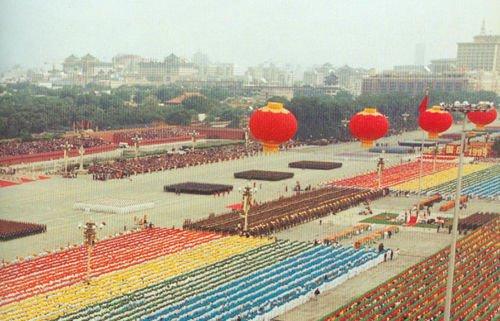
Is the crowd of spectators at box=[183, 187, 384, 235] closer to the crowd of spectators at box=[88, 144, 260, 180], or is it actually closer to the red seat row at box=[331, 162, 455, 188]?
the red seat row at box=[331, 162, 455, 188]

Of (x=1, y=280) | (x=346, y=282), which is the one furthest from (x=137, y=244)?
(x=346, y=282)

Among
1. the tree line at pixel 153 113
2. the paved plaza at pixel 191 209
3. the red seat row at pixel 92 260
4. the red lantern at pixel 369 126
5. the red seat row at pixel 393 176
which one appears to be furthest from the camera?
the tree line at pixel 153 113

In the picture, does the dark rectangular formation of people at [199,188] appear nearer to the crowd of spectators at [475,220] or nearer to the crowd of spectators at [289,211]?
the crowd of spectators at [289,211]

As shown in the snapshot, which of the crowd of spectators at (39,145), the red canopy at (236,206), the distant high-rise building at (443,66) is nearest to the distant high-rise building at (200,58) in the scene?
the distant high-rise building at (443,66)

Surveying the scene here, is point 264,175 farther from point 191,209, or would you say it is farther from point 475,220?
point 475,220

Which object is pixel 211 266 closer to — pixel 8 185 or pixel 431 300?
pixel 431 300

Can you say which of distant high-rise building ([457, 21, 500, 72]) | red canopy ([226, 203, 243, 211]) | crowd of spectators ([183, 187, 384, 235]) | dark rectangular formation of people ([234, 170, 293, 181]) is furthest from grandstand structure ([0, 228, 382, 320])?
distant high-rise building ([457, 21, 500, 72])

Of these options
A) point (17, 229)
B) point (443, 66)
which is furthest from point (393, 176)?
point (443, 66)
